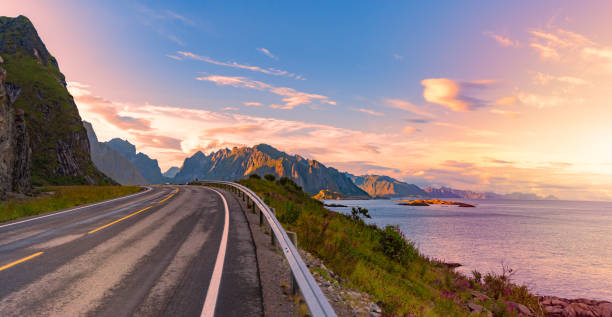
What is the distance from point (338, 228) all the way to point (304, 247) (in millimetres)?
6115

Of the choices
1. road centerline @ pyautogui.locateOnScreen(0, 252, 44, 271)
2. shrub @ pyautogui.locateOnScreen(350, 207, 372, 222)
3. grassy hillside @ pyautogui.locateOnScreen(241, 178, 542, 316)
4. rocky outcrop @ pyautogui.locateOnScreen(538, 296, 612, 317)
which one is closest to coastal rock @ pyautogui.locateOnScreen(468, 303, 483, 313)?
grassy hillside @ pyautogui.locateOnScreen(241, 178, 542, 316)

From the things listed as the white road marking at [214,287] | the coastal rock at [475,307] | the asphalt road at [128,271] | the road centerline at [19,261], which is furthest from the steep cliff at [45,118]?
the coastal rock at [475,307]

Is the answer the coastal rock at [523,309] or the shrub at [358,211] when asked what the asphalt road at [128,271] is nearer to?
the coastal rock at [523,309]

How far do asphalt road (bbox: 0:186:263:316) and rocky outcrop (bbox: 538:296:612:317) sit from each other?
14.4m

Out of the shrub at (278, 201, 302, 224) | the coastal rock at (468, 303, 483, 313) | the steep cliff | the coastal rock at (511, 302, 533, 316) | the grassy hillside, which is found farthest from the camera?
the steep cliff

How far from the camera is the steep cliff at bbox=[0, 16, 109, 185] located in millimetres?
85688

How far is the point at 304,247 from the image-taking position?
9188mm

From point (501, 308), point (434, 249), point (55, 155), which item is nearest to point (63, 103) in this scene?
point (55, 155)

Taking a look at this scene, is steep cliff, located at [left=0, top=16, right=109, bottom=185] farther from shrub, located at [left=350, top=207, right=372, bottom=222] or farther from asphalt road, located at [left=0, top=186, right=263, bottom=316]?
asphalt road, located at [left=0, top=186, right=263, bottom=316]

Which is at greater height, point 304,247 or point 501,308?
point 304,247

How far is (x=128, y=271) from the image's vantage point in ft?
18.1

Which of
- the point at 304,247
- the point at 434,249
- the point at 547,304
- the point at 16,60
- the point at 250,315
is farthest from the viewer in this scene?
the point at 16,60

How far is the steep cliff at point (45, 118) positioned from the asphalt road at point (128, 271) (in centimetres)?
8803

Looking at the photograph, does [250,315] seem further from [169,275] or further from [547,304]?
[547,304]
